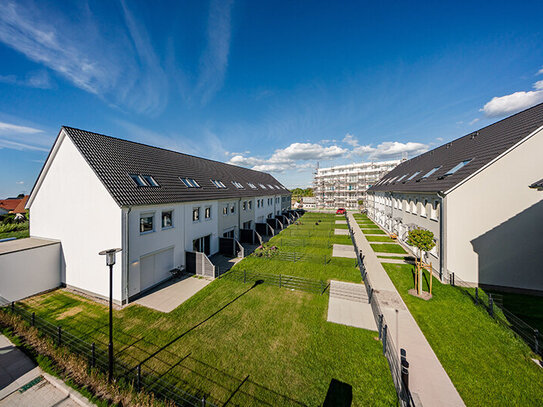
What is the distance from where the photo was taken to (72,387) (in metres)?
5.73

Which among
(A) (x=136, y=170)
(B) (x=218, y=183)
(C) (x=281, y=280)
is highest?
(A) (x=136, y=170)

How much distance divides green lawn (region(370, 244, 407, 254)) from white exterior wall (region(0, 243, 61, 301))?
22547 millimetres

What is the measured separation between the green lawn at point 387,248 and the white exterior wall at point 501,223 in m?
6.97

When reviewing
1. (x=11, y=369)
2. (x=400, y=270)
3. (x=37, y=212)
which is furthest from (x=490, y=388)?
(x=37, y=212)

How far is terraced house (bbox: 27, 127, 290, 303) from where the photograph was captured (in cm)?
1001

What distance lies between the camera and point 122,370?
6.38 metres

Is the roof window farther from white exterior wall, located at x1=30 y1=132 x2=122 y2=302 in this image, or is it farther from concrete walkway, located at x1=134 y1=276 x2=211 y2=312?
concrete walkway, located at x1=134 y1=276 x2=211 y2=312

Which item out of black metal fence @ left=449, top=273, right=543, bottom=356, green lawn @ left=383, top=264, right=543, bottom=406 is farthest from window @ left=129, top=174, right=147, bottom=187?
black metal fence @ left=449, top=273, right=543, bottom=356

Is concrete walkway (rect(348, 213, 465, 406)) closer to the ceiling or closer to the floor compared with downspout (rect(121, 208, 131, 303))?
closer to the floor

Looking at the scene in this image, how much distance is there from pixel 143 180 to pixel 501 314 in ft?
60.4

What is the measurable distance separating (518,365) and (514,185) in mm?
9022

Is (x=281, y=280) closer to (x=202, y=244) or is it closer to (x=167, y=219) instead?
(x=202, y=244)

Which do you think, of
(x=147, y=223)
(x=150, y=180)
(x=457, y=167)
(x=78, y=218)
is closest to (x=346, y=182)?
(x=457, y=167)

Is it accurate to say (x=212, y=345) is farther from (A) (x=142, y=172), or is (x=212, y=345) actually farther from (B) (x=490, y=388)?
(A) (x=142, y=172)
